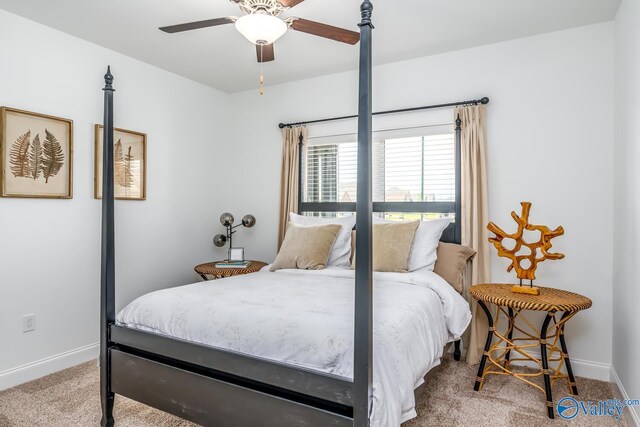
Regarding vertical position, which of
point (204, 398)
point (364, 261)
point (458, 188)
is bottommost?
point (204, 398)

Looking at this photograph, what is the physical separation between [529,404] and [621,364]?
2.18ft

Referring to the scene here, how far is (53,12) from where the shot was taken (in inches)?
104

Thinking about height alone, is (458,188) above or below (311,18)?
below

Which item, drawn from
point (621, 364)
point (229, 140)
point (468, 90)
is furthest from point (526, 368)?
point (229, 140)

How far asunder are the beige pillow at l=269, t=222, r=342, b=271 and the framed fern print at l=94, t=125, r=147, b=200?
144cm

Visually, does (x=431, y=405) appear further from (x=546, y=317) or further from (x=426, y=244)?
(x=426, y=244)

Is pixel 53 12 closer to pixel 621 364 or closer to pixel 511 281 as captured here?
pixel 511 281

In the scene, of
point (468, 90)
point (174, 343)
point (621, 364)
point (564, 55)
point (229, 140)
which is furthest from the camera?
point (229, 140)

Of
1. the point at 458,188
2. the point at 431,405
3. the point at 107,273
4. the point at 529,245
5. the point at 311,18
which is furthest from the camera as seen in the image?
the point at 458,188

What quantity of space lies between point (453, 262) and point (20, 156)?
126 inches

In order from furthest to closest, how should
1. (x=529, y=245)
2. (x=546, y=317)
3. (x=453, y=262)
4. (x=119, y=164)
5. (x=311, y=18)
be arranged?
(x=119, y=164), (x=453, y=262), (x=311, y=18), (x=529, y=245), (x=546, y=317)

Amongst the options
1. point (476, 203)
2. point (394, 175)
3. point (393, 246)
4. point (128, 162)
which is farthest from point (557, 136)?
point (128, 162)

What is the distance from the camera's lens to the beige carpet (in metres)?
2.16

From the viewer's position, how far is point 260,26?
200 centimetres
